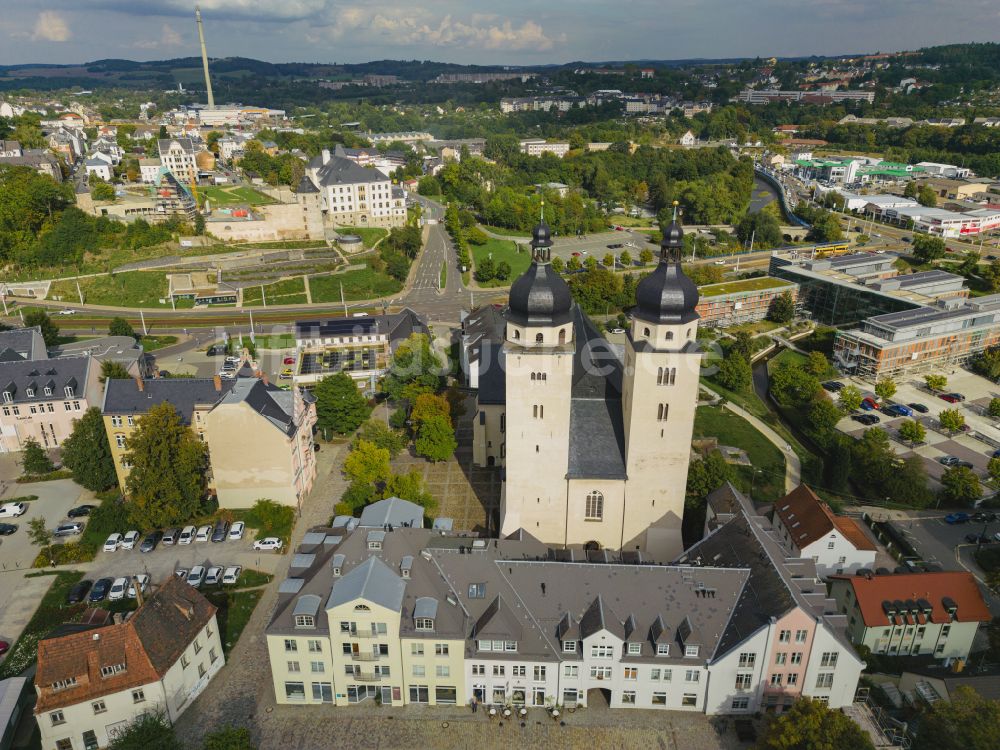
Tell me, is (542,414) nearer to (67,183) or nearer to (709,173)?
(67,183)

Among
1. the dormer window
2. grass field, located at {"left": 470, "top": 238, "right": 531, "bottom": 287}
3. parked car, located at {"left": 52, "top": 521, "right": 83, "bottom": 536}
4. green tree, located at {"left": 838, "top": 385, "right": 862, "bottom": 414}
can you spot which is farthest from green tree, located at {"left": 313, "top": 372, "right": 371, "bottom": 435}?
grass field, located at {"left": 470, "top": 238, "right": 531, "bottom": 287}

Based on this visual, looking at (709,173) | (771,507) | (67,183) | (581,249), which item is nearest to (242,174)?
(67,183)

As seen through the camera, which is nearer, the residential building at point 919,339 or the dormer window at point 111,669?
the dormer window at point 111,669

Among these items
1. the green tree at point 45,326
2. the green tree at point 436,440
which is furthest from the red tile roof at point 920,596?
the green tree at point 45,326

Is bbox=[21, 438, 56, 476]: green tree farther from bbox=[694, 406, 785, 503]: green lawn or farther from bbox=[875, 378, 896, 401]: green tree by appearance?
bbox=[875, 378, 896, 401]: green tree

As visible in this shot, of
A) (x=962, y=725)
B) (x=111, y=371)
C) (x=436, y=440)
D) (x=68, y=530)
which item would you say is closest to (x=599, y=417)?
(x=436, y=440)

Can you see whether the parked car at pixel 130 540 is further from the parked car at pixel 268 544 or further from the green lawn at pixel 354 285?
the green lawn at pixel 354 285
